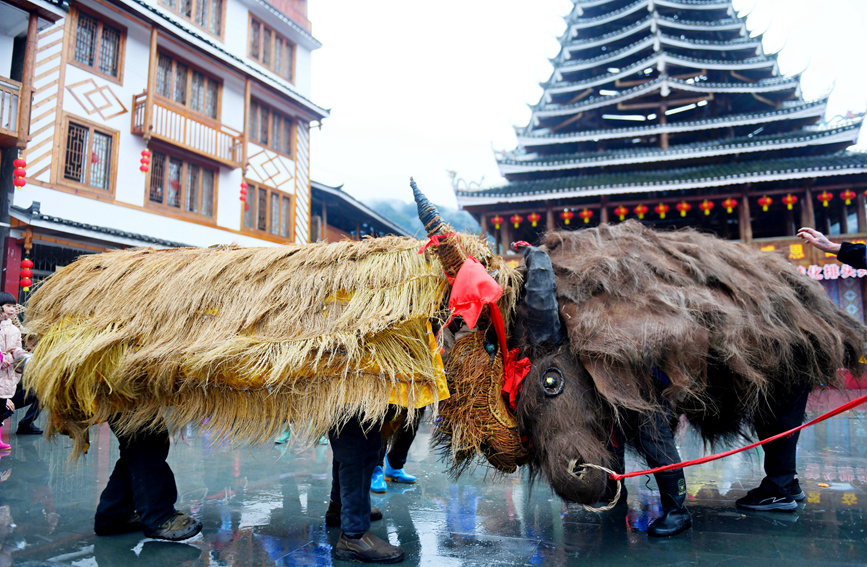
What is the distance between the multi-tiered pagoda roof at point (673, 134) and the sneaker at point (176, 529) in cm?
1243

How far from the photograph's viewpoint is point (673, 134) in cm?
1755

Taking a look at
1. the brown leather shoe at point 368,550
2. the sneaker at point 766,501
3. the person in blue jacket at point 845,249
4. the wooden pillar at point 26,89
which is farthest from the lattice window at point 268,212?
the person in blue jacket at point 845,249

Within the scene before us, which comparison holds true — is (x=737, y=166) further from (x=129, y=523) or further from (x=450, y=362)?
(x=129, y=523)

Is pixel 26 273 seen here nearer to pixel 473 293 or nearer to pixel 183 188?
pixel 183 188

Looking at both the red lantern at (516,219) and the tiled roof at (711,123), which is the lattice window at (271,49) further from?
the tiled roof at (711,123)

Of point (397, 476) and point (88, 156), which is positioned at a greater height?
point (88, 156)

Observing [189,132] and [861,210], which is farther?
[861,210]

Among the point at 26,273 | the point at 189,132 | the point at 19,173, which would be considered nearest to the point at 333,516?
the point at 26,273

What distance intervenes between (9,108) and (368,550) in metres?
9.85

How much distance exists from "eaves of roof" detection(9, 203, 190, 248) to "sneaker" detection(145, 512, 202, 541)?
782 cm

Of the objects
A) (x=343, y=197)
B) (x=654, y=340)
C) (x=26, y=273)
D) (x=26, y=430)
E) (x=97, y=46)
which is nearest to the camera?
(x=654, y=340)

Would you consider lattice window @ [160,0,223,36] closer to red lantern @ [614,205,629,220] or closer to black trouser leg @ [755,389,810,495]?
red lantern @ [614,205,629,220]

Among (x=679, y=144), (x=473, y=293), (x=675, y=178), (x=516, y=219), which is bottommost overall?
(x=473, y=293)

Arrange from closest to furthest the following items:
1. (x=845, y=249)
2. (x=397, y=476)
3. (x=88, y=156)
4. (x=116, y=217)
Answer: (x=845, y=249) < (x=397, y=476) < (x=88, y=156) < (x=116, y=217)
